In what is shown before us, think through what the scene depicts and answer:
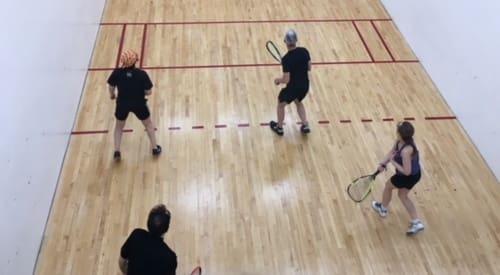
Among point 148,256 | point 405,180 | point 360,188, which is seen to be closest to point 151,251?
point 148,256

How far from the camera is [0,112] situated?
10.5 feet

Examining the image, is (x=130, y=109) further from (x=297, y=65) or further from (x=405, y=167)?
(x=405, y=167)

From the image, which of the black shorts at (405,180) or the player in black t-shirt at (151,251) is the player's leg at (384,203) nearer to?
the black shorts at (405,180)

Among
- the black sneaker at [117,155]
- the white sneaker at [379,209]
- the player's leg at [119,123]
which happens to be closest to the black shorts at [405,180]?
the white sneaker at [379,209]

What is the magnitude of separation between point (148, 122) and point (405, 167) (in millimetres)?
2245

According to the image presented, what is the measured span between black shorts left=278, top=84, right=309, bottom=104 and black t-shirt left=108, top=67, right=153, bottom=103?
1.25 metres

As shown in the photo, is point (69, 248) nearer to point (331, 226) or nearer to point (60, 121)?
point (60, 121)

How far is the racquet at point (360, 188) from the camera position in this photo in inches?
164

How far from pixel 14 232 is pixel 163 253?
4.62ft

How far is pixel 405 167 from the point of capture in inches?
136

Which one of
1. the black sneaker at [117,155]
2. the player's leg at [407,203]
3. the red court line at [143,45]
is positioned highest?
the red court line at [143,45]

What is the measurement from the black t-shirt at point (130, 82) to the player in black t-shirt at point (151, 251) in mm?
1693

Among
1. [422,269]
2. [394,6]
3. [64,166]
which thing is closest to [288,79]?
[422,269]

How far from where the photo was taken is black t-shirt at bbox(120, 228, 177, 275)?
2480 millimetres
